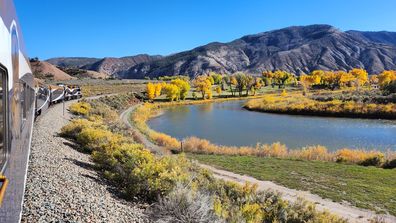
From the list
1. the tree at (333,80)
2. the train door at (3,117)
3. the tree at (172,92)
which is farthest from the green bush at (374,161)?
the tree at (333,80)

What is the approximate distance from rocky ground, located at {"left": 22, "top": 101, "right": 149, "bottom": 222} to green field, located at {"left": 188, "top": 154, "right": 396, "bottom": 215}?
33.7 ft

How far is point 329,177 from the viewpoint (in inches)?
787

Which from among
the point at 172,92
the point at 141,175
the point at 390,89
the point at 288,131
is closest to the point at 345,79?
the point at 390,89

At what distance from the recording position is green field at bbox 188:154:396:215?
16.1 metres

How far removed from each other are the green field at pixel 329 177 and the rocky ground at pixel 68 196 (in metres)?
10.3

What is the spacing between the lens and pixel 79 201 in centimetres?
821

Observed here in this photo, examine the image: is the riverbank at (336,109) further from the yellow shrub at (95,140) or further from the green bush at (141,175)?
the green bush at (141,175)

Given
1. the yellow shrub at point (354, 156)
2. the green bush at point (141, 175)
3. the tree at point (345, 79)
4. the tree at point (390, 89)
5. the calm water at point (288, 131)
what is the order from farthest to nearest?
the tree at point (345, 79) < the tree at point (390, 89) < the calm water at point (288, 131) < the yellow shrub at point (354, 156) < the green bush at point (141, 175)

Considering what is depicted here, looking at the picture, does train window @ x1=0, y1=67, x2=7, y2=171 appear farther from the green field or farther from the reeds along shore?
the reeds along shore

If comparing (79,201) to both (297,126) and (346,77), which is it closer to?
(297,126)

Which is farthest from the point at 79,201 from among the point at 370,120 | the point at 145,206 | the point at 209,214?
the point at 370,120

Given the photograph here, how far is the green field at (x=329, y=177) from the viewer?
1609 cm

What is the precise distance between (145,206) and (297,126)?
46926 millimetres

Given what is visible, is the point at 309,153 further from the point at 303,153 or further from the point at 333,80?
the point at 333,80
